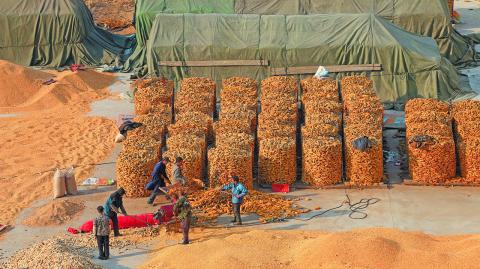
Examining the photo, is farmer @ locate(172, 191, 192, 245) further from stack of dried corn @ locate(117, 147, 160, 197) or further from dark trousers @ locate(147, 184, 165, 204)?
stack of dried corn @ locate(117, 147, 160, 197)

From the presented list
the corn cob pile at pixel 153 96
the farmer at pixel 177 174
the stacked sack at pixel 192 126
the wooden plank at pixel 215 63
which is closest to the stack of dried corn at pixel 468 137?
the stacked sack at pixel 192 126

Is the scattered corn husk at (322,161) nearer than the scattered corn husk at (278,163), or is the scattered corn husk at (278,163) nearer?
the scattered corn husk at (322,161)

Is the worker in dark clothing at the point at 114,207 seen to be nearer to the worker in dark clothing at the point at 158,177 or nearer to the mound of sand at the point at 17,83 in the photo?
the worker in dark clothing at the point at 158,177

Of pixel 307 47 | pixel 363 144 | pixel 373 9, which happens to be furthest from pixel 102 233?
pixel 373 9

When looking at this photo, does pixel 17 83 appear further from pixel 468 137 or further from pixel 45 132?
pixel 468 137

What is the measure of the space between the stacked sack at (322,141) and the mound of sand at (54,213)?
5492 millimetres

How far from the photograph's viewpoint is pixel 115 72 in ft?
106

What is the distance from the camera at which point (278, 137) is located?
2112 centimetres

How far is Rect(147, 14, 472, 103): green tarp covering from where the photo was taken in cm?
2720

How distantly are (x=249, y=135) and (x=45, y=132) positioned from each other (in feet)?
24.2

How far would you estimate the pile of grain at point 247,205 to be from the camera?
62.4ft

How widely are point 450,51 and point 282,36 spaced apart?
745 cm

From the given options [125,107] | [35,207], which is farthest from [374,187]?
[125,107]

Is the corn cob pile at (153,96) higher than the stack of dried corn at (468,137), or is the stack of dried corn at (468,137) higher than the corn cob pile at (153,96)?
the corn cob pile at (153,96)
